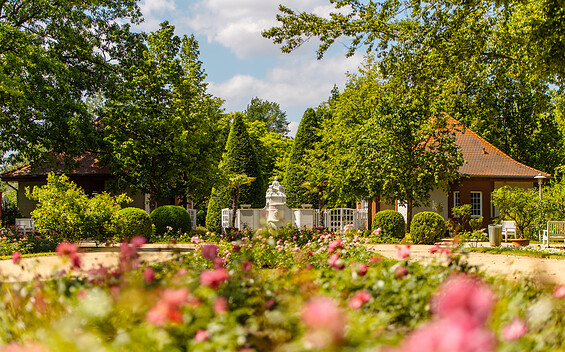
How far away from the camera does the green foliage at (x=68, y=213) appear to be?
16594 mm

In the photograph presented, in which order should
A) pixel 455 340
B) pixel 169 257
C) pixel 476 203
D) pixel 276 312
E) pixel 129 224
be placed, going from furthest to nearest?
pixel 476 203 < pixel 129 224 < pixel 169 257 < pixel 276 312 < pixel 455 340

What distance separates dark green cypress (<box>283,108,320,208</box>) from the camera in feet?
108

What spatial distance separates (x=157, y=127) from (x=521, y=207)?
16251 millimetres

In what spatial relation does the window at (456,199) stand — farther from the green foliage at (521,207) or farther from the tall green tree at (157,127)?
the tall green tree at (157,127)

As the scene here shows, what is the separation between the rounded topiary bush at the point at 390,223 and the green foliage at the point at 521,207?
4.12 m

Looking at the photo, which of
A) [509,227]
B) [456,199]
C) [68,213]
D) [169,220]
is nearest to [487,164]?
[456,199]

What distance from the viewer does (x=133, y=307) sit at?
3457 mm

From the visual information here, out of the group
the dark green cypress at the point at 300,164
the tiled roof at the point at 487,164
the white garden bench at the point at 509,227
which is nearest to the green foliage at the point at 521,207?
the white garden bench at the point at 509,227

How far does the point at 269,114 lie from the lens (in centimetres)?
8019

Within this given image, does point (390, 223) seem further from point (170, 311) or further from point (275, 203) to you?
point (170, 311)

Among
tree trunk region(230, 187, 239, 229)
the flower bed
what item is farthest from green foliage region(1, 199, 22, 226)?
the flower bed

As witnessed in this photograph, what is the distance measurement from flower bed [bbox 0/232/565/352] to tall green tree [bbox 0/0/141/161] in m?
17.9

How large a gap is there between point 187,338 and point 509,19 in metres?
12.0

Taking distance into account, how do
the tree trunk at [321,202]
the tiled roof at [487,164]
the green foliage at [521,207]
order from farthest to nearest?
the tiled roof at [487,164], the tree trunk at [321,202], the green foliage at [521,207]
